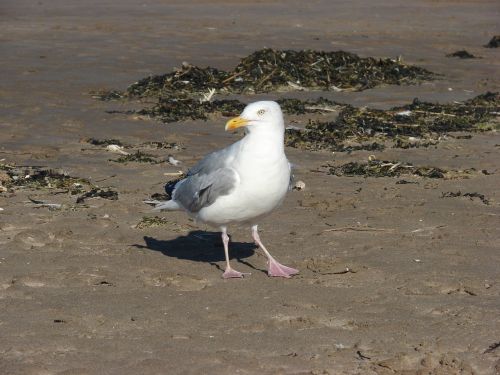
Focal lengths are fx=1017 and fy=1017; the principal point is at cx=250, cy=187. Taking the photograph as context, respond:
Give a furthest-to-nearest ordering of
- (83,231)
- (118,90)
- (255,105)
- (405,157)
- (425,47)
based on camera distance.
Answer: (425,47)
(118,90)
(405,157)
(83,231)
(255,105)

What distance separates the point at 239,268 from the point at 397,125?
563 cm

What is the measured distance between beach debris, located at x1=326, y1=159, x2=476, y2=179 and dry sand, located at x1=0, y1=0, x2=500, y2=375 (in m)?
0.22

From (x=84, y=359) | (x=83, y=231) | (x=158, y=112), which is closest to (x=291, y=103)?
(x=158, y=112)

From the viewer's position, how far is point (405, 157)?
36.8 ft

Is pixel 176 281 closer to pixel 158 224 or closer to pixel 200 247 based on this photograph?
pixel 200 247

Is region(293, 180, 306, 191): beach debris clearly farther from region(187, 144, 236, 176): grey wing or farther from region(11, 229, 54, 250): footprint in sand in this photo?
region(11, 229, 54, 250): footprint in sand

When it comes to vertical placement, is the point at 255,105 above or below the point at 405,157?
above

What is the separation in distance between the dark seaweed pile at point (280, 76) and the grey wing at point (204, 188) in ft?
23.0

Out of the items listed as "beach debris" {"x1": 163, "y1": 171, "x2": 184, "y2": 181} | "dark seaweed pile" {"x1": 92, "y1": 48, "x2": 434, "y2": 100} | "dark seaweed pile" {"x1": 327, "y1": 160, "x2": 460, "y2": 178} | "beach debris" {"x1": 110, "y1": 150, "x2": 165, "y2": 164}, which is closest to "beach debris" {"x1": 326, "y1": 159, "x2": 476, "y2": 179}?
"dark seaweed pile" {"x1": 327, "y1": 160, "x2": 460, "y2": 178}

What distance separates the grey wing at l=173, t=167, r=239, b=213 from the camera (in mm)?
7129

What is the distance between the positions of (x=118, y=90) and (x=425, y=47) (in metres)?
8.93

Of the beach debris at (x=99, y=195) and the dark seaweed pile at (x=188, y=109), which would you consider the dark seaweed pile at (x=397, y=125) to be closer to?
the dark seaweed pile at (x=188, y=109)

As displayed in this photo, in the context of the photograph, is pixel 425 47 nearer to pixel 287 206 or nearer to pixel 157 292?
pixel 287 206

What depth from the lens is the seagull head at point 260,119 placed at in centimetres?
705
